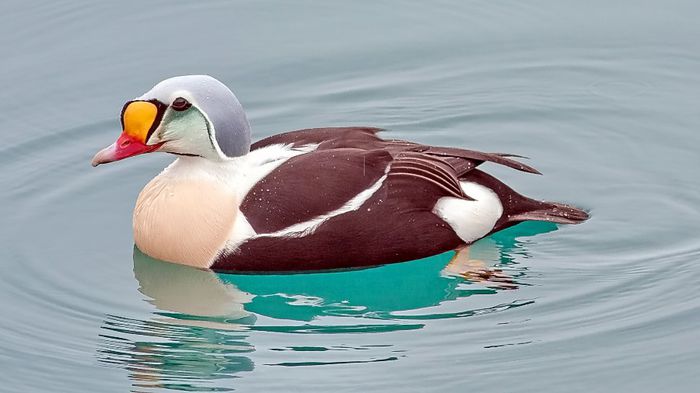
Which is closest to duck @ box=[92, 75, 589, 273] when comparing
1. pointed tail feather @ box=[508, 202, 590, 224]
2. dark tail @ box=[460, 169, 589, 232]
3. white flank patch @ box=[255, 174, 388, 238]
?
white flank patch @ box=[255, 174, 388, 238]

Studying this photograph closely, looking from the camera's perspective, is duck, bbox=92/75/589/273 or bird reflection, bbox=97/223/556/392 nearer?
bird reflection, bbox=97/223/556/392

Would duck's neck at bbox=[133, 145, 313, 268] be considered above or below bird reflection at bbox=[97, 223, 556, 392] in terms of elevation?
above

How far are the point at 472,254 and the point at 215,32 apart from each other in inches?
157

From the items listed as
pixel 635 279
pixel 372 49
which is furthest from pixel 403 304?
pixel 372 49

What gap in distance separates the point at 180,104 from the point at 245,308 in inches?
50.9

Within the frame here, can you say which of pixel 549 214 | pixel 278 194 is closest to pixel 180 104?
pixel 278 194

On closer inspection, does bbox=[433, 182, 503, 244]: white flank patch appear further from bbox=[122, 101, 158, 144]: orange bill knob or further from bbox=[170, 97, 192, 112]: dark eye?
bbox=[122, 101, 158, 144]: orange bill knob

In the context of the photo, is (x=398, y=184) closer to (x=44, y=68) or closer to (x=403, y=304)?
(x=403, y=304)

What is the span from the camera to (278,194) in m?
10.6

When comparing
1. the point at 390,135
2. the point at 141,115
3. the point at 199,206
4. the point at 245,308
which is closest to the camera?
the point at 245,308

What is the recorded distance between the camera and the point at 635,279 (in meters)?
10.6

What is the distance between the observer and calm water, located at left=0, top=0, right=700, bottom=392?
9.76m

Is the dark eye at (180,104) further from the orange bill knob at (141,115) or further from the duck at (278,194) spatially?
the orange bill knob at (141,115)

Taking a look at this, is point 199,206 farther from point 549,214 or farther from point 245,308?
point 549,214
